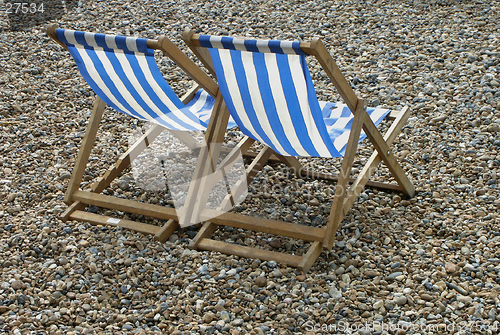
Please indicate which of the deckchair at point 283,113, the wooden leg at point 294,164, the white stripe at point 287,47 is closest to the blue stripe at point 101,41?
the deckchair at point 283,113

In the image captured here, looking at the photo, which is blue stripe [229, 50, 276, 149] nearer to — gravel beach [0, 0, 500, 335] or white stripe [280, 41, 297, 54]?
white stripe [280, 41, 297, 54]

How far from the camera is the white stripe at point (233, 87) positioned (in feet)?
8.35

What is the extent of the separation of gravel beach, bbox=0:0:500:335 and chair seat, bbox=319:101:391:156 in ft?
1.42

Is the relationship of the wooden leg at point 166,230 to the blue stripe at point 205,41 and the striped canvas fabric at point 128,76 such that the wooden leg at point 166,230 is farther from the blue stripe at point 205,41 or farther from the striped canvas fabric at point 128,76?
the blue stripe at point 205,41

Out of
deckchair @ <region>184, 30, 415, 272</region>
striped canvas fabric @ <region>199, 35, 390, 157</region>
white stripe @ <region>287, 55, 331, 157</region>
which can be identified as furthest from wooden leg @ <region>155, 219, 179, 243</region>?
white stripe @ <region>287, 55, 331, 157</region>

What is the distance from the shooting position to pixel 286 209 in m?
3.26

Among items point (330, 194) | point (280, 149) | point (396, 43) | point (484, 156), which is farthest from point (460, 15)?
point (280, 149)

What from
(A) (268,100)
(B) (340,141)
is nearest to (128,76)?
(A) (268,100)

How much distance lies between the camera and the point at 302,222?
124 inches

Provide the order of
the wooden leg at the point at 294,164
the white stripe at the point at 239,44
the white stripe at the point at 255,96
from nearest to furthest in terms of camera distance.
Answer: the white stripe at the point at 239,44 → the white stripe at the point at 255,96 → the wooden leg at the point at 294,164

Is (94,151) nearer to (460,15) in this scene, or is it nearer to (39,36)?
(39,36)

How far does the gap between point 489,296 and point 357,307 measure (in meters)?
0.56

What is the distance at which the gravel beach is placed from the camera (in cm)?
244

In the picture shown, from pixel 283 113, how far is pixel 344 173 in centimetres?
39
